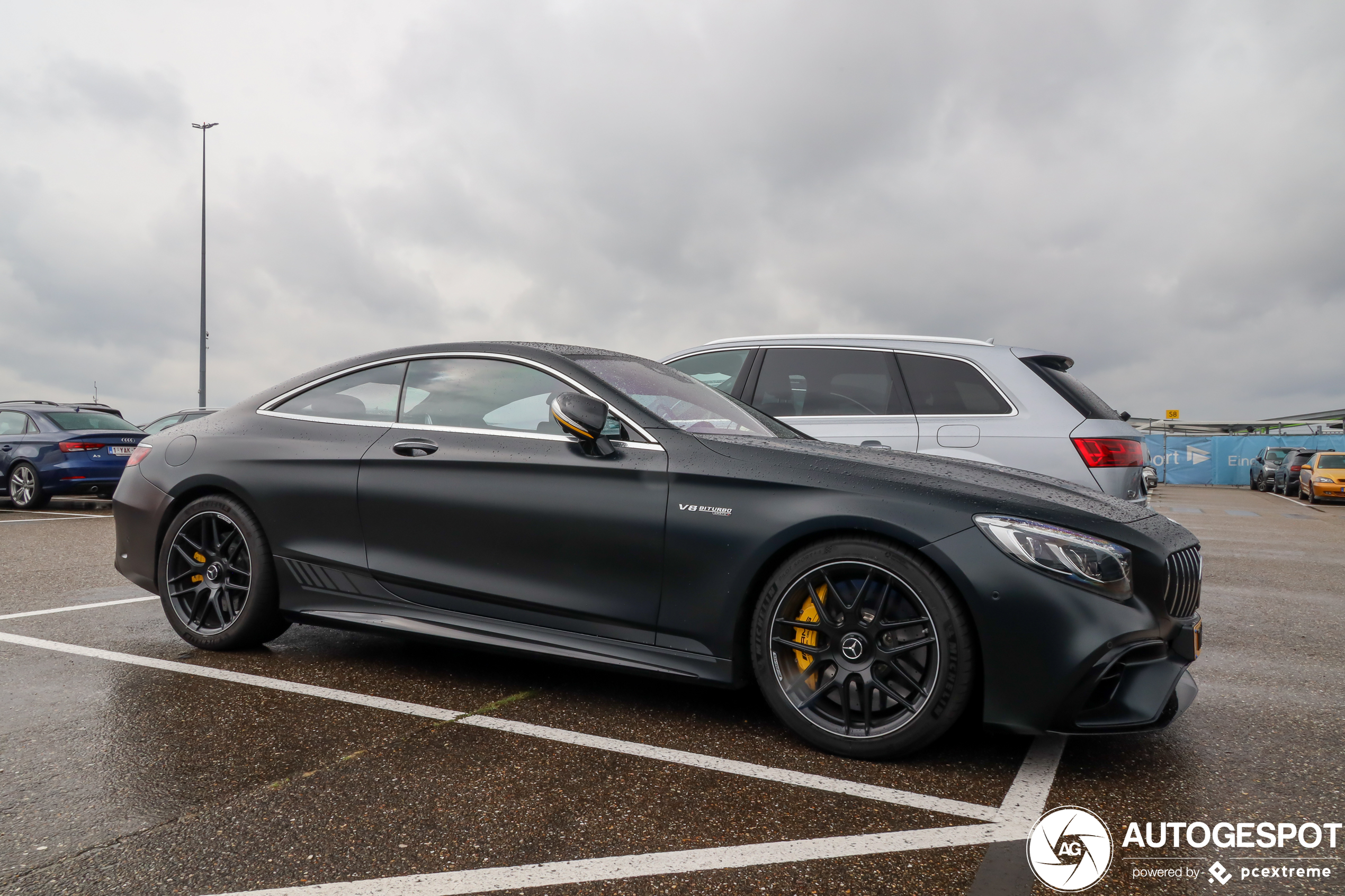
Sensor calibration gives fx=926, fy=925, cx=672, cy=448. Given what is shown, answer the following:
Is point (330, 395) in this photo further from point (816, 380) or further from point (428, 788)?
point (816, 380)

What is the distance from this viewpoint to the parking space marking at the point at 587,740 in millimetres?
2717

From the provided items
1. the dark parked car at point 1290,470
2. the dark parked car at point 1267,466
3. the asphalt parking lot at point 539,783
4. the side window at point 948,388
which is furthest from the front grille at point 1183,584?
the dark parked car at point 1267,466

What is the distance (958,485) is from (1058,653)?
0.60 m

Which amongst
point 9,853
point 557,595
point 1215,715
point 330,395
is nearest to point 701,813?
point 557,595

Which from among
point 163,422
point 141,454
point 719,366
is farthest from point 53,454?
point 719,366

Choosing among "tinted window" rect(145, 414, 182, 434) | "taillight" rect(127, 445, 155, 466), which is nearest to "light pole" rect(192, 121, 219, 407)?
"tinted window" rect(145, 414, 182, 434)

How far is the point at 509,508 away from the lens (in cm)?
361

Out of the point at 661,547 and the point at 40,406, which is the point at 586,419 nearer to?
the point at 661,547

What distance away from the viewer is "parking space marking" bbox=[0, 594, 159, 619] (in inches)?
205

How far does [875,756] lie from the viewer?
300 centimetres

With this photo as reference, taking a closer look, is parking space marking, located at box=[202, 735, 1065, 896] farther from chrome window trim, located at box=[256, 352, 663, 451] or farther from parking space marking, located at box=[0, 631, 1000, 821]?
chrome window trim, located at box=[256, 352, 663, 451]

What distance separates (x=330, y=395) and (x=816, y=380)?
10.6 feet

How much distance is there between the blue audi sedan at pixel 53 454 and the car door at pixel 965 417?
39.3ft

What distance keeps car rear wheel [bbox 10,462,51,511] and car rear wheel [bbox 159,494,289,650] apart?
10.8 meters
